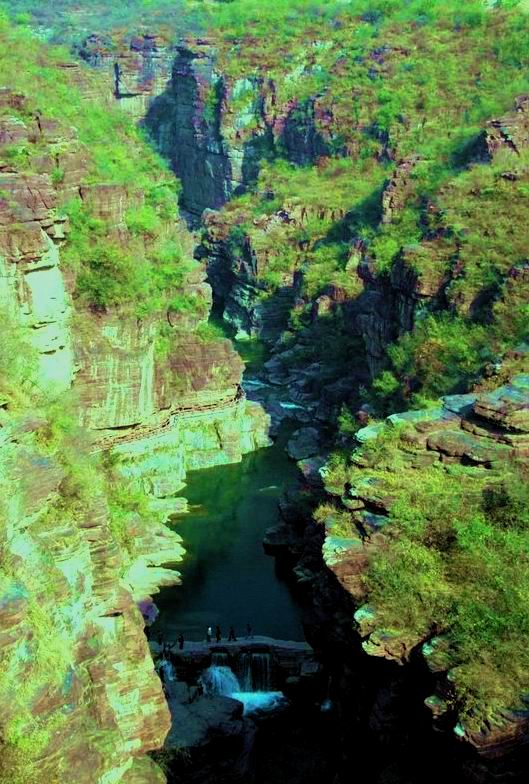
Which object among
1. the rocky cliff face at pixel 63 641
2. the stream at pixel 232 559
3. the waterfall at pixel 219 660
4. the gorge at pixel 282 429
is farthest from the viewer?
the stream at pixel 232 559

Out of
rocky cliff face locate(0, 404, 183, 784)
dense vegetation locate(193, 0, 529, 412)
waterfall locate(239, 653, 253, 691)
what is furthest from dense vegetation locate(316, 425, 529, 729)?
dense vegetation locate(193, 0, 529, 412)

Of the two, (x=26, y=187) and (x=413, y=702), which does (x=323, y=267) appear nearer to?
(x=26, y=187)

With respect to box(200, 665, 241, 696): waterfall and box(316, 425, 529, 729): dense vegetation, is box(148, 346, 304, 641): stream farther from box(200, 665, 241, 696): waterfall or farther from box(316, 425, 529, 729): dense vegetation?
box(316, 425, 529, 729): dense vegetation

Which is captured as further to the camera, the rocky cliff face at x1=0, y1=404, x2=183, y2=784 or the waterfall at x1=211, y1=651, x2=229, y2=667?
the waterfall at x1=211, y1=651, x2=229, y2=667

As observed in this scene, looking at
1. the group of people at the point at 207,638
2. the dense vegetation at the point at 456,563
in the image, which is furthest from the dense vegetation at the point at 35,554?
the group of people at the point at 207,638

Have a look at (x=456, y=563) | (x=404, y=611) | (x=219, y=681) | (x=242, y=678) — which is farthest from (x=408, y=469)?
(x=219, y=681)

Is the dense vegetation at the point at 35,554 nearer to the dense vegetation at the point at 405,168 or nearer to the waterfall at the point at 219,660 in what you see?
the waterfall at the point at 219,660

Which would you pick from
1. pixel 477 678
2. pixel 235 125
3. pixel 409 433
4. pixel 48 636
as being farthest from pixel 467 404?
pixel 235 125
